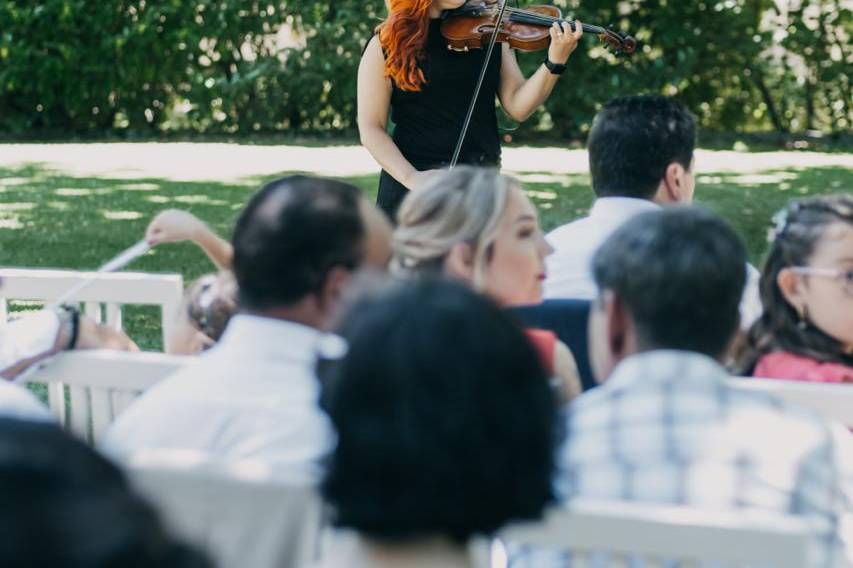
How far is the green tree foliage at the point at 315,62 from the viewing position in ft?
54.0

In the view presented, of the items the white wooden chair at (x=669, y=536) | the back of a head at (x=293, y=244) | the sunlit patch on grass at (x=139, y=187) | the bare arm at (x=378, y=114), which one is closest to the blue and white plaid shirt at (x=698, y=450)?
the white wooden chair at (x=669, y=536)

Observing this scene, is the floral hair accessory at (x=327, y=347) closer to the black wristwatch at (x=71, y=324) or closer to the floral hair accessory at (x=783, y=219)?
the black wristwatch at (x=71, y=324)

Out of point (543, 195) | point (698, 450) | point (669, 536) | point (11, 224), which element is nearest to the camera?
point (669, 536)

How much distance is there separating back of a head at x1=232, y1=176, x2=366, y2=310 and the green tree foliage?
1434 cm

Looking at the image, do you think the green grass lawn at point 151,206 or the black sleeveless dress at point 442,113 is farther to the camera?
the green grass lawn at point 151,206

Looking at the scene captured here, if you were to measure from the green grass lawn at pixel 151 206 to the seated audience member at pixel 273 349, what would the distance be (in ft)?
11.4

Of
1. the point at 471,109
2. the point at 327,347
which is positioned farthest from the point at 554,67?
the point at 327,347

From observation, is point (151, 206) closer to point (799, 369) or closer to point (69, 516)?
point (799, 369)

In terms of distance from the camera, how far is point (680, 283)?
1910 millimetres

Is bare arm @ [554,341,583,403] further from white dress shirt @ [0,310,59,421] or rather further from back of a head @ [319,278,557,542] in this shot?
back of a head @ [319,278,557,542]

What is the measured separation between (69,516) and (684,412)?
1.13m

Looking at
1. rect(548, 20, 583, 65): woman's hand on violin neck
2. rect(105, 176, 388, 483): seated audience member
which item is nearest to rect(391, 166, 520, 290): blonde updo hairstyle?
rect(105, 176, 388, 483): seated audience member

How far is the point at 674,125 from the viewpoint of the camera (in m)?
3.48

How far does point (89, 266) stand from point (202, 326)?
15.0ft
